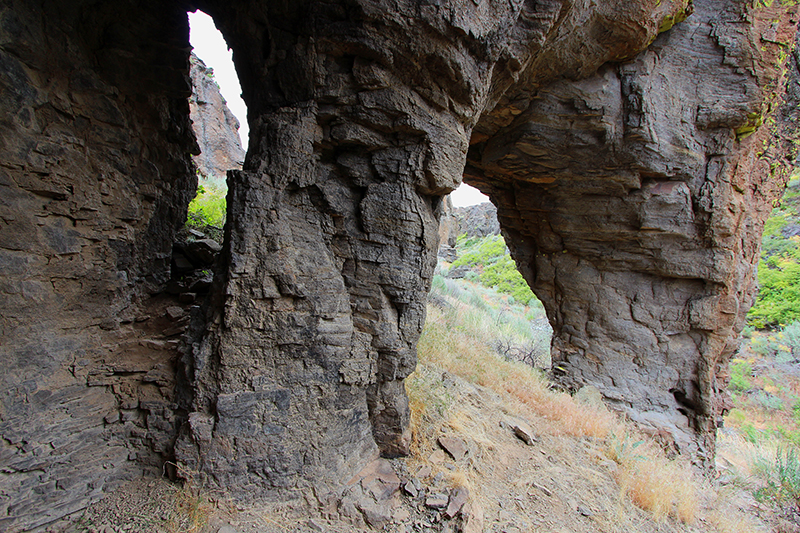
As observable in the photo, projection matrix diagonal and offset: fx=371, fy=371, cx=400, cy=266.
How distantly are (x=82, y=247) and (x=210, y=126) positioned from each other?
32.5ft

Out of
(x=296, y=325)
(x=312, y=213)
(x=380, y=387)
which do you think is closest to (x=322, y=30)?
(x=312, y=213)

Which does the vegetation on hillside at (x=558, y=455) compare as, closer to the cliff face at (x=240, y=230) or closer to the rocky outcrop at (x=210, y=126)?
the cliff face at (x=240, y=230)

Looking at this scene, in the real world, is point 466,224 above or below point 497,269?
above

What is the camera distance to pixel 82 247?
2.69 m

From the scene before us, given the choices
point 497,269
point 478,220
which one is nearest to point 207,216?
point 497,269

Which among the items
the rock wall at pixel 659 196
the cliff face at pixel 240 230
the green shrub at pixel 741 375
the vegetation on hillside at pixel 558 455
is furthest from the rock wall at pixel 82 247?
the green shrub at pixel 741 375

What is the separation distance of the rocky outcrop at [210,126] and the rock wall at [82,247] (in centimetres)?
803

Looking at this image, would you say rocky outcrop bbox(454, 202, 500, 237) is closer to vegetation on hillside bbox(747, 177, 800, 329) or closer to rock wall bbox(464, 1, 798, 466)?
vegetation on hillside bbox(747, 177, 800, 329)

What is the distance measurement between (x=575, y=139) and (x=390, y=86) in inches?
145

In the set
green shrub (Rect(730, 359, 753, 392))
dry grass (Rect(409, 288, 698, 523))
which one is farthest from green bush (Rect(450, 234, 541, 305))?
dry grass (Rect(409, 288, 698, 523))

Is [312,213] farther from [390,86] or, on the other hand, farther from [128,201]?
[128,201]

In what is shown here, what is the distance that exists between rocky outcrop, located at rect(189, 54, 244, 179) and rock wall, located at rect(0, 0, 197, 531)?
803 centimetres

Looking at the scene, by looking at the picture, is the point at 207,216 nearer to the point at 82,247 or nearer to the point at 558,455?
the point at 82,247

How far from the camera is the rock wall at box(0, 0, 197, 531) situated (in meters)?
2.36
